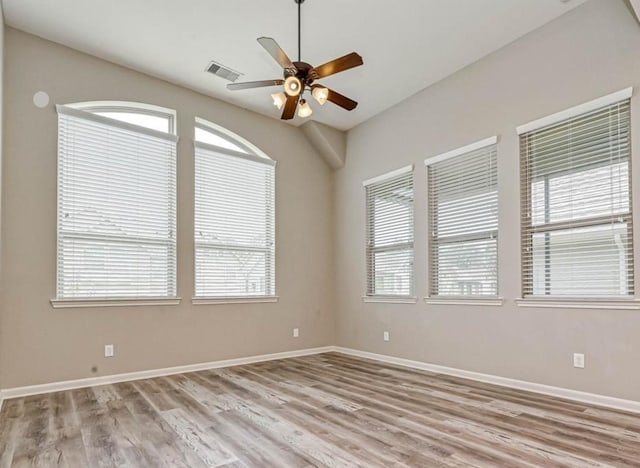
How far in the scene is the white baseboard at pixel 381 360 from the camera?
10.9 feet

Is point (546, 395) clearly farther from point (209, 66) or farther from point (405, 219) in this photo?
point (209, 66)

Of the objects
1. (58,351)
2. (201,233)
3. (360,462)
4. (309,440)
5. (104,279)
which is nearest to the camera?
(360,462)

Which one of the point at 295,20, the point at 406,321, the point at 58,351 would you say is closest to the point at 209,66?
the point at 295,20

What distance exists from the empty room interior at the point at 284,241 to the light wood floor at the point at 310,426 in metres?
0.03

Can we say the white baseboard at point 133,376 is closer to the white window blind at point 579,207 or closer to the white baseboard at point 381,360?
the white baseboard at point 381,360

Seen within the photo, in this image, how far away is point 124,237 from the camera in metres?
4.42

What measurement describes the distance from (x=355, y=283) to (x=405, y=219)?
1.27m

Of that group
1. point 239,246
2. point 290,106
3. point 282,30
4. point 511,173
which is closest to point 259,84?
point 290,106

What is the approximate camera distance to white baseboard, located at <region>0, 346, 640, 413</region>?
3332 mm

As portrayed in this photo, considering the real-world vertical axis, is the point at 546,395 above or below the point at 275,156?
below

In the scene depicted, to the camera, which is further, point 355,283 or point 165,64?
point 355,283

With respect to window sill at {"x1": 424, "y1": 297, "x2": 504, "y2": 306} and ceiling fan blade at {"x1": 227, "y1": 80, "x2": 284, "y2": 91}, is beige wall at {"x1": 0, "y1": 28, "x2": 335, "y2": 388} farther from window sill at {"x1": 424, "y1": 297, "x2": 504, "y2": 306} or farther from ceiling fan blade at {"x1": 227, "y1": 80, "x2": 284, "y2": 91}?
window sill at {"x1": 424, "y1": 297, "x2": 504, "y2": 306}

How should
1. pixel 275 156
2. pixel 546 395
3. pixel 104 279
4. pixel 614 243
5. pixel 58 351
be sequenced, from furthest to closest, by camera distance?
pixel 275 156 < pixel 104 279 < pixel 58 351 < pixel 546 395 < pixel 614 243

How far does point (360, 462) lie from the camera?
2.32m
